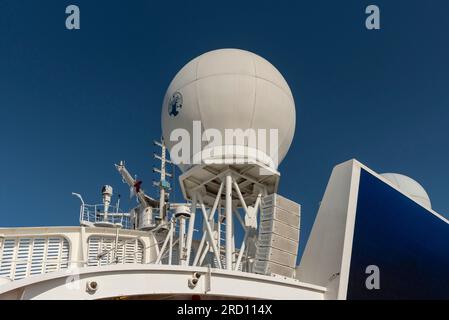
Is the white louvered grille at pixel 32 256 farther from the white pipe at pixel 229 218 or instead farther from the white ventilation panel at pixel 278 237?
the white ventilation panel at pixel 278 237

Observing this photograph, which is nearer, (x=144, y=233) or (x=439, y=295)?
(x=439, y=295)

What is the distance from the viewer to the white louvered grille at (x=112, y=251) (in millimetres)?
21984

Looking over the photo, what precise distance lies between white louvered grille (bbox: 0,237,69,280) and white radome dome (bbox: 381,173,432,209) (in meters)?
19.2

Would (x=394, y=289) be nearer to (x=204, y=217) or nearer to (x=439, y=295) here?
(x=439, y=295)

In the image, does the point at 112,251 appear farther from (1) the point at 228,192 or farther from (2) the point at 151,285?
(2) the point at 151,285

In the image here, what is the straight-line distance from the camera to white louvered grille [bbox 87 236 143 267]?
22.0m

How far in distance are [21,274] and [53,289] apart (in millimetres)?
12711

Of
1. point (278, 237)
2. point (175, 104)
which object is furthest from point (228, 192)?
point (175, 104)

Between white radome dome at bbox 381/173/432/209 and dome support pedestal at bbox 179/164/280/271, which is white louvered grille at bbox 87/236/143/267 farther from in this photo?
white radome dome at bbox 381/173/432/209

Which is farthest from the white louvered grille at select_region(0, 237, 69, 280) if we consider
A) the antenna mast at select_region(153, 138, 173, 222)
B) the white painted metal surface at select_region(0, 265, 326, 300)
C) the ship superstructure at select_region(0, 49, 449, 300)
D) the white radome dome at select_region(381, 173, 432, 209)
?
the white radome dome at select_region(381, 173, 432, 209)

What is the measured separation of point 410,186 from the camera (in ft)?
96.9

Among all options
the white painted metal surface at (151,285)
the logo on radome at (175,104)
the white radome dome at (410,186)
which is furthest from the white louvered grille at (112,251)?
the white radome dome at (410,186)

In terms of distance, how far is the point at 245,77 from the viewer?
→ 16.7 m
